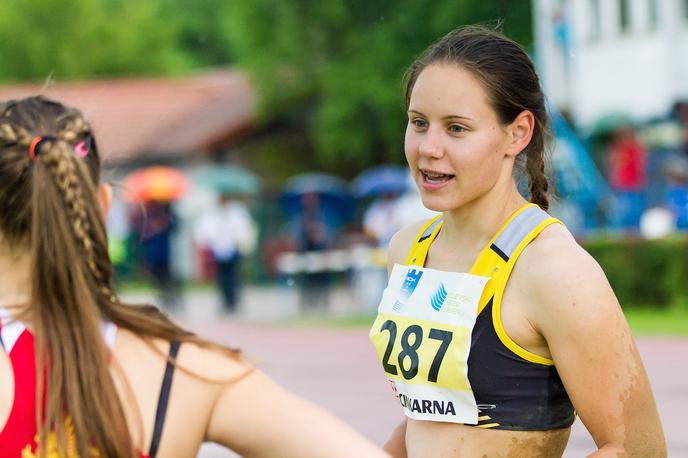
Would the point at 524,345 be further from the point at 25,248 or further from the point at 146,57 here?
the point at 146,57

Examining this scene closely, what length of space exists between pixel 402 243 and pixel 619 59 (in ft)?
92.5

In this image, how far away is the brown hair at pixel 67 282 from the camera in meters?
2.28

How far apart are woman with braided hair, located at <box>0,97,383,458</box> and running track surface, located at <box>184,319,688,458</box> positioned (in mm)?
5013

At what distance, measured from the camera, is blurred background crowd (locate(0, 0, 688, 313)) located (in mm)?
22000

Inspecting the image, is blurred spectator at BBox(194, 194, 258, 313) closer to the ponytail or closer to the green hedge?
the green hedge

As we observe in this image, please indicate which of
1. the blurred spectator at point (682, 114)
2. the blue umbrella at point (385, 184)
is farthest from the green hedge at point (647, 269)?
the blurred spectator at point (682, 114)

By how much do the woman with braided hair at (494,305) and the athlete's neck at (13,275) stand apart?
3.96 ft

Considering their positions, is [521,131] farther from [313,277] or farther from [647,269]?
[313,277]

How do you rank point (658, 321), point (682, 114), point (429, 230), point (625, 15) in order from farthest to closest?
point (625, 15)
point (682, 114)
point (658, 321)
point (429, 230)

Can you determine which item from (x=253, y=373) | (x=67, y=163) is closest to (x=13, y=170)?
(x=67, y=163)

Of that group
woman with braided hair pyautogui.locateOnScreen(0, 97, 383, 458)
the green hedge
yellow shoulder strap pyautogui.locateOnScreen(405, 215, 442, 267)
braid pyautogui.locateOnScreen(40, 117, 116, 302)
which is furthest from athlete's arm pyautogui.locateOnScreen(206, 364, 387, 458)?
the green hedge

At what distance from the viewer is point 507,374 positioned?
326 cm

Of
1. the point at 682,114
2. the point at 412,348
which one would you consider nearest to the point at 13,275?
the point at 412,348

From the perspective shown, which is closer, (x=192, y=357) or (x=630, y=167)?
(x=192, y=357)
